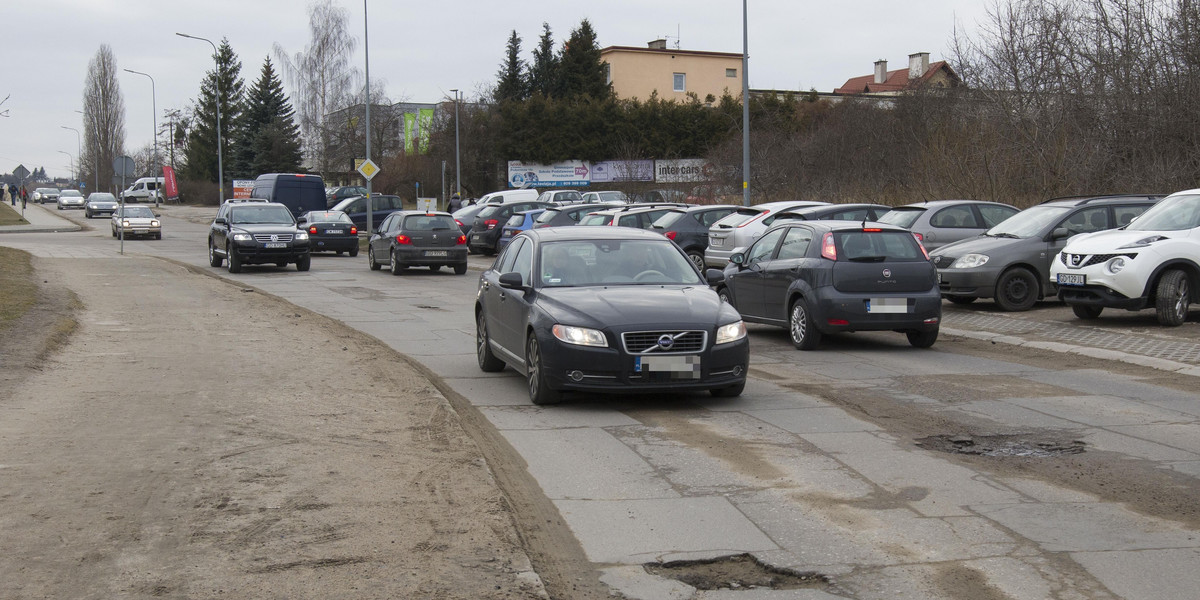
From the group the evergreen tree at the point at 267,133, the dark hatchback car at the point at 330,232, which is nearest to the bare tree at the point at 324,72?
the evergreen tree at the point at 267,133

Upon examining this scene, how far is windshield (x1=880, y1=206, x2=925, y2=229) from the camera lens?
795 inches

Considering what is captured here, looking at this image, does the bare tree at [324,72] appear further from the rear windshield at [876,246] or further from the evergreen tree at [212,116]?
the rear windshield at [876,246]

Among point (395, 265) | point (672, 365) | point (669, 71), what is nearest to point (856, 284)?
point (672, 365)

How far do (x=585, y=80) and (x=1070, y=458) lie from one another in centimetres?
6946

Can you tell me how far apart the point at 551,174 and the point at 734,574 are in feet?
207

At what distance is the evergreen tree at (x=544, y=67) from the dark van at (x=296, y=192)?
36.8 metres

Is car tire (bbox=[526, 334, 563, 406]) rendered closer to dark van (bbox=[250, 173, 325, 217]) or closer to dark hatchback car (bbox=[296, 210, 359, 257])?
dark hatchback car (bbox=[296, 210, 359, 257])

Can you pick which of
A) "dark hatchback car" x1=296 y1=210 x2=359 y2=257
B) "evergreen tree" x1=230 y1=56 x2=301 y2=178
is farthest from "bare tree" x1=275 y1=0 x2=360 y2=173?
"dark hatchback car" x1=296 y1=210 x2=359 y2=257

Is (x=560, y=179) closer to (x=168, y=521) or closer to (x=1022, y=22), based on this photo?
(x=1022, y=22)

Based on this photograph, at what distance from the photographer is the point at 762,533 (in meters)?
5.74

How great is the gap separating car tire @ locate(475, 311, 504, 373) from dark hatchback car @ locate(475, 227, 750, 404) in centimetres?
42

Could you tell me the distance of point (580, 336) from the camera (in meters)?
9.09

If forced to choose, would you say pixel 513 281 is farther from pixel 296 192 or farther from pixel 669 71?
pixel 669 71

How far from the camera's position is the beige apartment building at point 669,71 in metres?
83.1
